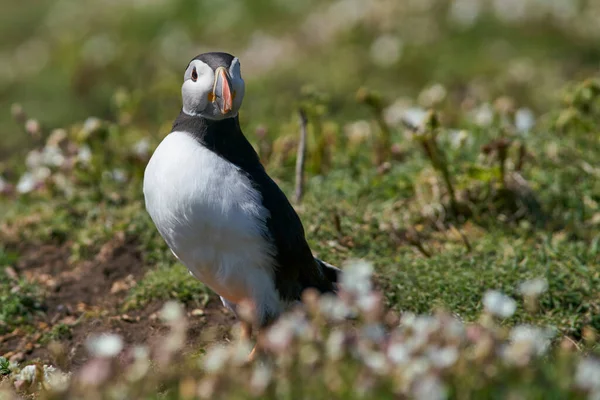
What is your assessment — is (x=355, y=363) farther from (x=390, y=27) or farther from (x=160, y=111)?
(x=390, y=27)

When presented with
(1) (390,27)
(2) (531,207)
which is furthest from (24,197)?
(1) (390,27)

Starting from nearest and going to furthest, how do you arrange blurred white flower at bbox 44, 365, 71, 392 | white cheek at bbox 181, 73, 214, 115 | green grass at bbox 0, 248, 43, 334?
blurred white flower at bbox 44, 365, 71, 392
white cheek at bbox 181, 73, 214, 115
green grass at bbox 0, 248, 43, 334

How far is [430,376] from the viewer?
2447 millimetres

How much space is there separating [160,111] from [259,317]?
4311 mm

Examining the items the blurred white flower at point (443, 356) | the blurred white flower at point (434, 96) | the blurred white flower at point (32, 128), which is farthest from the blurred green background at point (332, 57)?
the blurred white flower at point (443, 356)

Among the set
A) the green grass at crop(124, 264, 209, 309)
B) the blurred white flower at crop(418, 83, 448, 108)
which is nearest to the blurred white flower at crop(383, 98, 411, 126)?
the blurred white flower at crop(418, 83, 448, 108)

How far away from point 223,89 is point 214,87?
0.06 meters

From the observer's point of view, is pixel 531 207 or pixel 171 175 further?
pixel 531 207

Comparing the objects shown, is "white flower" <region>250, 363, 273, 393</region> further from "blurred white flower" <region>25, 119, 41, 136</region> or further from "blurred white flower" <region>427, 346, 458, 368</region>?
"blurred white flower" <region>25, 119, 41, 136</region>

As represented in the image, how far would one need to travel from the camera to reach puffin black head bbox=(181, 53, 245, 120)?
3463mm

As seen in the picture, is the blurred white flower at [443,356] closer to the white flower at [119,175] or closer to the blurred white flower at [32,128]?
the white flower at [119,175]

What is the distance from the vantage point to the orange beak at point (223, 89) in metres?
3.43

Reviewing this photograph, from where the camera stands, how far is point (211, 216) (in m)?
3.51

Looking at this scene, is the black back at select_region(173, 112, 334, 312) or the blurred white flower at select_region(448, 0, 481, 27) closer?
the black back at select_region(173, 112, 334, 312)
